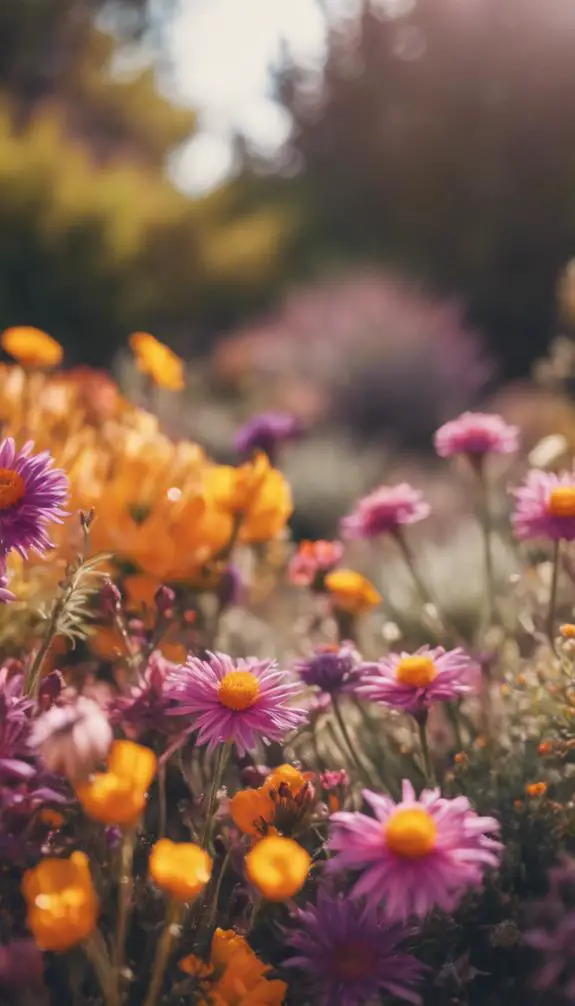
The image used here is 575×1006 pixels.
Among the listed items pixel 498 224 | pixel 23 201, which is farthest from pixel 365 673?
pixel 498 224

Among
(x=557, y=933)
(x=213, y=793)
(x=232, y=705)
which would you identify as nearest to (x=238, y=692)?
(x=232, y=705)

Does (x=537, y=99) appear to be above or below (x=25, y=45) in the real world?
below

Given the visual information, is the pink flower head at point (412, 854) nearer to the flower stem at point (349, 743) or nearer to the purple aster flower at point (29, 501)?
the flower stem at point (349, 743)

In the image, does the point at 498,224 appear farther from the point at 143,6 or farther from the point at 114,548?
the point at 114,548

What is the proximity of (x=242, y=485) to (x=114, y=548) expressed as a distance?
10.5 inches

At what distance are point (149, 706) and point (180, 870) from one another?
17.4 inches

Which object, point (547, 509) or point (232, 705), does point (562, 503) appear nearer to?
point (547, 509)

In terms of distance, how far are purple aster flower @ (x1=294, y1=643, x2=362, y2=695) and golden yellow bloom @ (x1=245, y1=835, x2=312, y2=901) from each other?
44 cm

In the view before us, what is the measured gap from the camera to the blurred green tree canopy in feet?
25.9

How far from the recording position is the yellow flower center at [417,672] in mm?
1242

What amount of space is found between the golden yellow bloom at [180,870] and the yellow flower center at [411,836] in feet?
0.63

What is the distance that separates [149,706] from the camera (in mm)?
1316

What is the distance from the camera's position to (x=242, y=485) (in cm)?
179

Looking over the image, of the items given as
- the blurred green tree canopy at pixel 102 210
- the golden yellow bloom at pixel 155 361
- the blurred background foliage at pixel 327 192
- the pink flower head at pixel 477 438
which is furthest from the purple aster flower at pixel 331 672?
the blurred green tree canopy at pixel 102 210
